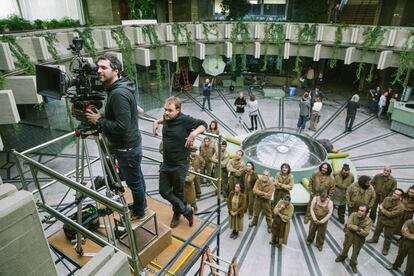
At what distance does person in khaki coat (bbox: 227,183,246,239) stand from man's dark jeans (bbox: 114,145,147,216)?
10.9ft

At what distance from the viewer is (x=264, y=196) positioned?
20.7 ft

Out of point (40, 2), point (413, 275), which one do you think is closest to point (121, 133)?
point (413, 275)

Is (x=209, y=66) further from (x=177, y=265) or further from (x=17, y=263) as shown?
(x=17, y=263)

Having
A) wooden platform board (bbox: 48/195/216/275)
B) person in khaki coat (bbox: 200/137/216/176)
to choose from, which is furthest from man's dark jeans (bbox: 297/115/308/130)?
wooden platform board (bbox: 48/195/216/275)

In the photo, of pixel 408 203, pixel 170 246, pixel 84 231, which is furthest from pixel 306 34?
pixel 84 231

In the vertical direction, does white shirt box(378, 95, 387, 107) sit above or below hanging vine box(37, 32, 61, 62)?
below

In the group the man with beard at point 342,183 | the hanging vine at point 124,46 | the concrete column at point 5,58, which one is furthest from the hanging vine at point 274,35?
the concrete column at point 5,58

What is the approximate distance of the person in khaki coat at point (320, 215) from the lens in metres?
5.79

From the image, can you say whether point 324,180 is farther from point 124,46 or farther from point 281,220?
point 124,46

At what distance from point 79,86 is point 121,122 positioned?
0.52m

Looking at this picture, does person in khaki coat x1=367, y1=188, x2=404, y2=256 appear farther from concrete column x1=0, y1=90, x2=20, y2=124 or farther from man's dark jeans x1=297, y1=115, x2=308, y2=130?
concrete column x1=0, y1=90, x2=20, y2=124

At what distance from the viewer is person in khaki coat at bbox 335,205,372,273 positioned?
5285 mm

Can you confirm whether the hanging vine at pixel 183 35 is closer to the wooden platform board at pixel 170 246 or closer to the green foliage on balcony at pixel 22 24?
the green foliage on balcony at pixel 22 24

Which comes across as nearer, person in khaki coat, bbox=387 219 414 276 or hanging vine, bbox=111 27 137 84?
person in khaki coat, bbox=387 219 414 276
